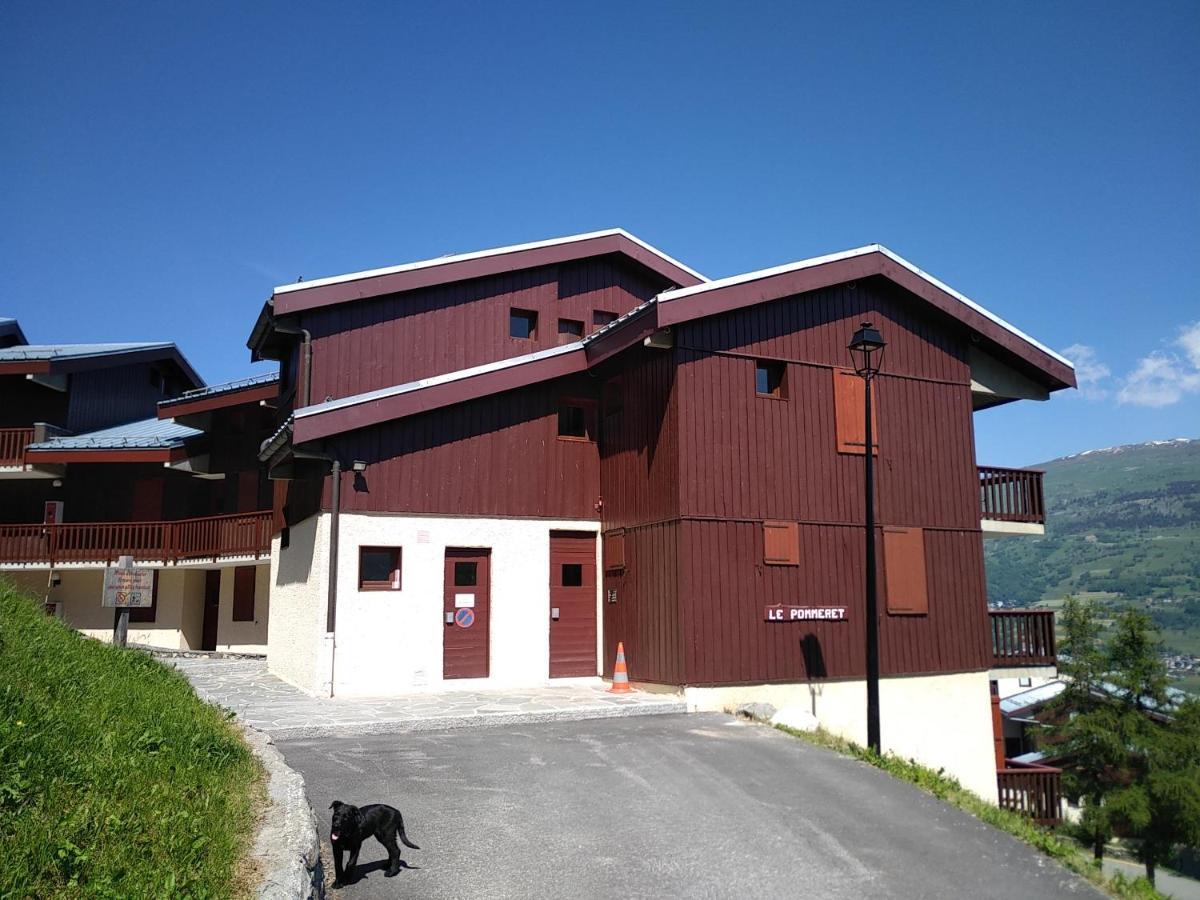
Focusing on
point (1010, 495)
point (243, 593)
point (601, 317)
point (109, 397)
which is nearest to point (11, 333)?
point (109, 397)

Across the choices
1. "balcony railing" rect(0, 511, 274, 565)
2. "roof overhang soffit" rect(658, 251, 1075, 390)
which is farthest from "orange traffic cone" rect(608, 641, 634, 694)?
"balcony railing" rect(0, 511, 274, 565)

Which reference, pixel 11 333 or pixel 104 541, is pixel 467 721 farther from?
pixel 11 333

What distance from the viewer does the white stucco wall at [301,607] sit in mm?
16047

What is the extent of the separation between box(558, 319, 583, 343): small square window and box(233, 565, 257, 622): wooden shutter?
12.2 m

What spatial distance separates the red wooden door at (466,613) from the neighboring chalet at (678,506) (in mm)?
39

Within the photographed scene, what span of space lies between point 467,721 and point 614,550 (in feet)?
17.7

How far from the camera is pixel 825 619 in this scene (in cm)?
1656

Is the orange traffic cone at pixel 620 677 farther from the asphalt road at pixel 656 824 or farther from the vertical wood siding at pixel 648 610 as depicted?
the asphalt road at pixel 656 824

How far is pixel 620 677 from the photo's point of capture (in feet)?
53.7

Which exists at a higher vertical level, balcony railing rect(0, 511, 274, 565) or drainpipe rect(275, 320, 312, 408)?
drainpipe rect(275, 320, 312, 408)

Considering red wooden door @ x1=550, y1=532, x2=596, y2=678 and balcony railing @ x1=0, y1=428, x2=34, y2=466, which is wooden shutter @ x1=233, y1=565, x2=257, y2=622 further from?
red wooden door @ x1=550, y1=532, x2=596, y2=678

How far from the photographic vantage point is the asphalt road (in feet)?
24.3

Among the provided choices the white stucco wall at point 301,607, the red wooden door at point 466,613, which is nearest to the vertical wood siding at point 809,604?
the red wooden door at point 466,613

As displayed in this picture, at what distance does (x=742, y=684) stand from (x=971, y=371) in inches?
356
